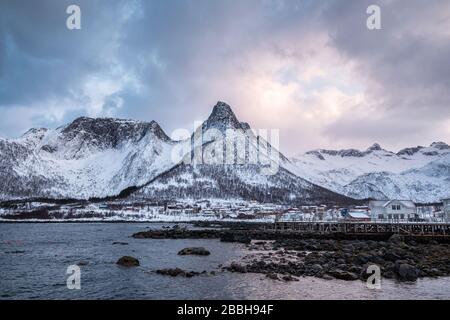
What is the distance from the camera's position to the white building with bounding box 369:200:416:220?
11194 cm

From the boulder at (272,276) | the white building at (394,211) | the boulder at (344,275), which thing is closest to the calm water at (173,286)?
the boulder at (272,276)

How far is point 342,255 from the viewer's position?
52.9 m

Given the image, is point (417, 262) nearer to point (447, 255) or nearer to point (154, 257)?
point (447, 255)

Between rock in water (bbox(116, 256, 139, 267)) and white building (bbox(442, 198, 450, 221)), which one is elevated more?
white building (bbox(442, 198, 450, 221))

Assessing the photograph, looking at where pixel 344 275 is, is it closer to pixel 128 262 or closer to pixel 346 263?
pixel 346 263

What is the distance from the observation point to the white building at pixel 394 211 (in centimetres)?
11194

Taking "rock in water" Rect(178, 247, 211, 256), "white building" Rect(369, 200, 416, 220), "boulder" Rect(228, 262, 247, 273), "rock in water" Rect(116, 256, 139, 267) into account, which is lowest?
"rock in water" Rect(178, 247, 211, 256)

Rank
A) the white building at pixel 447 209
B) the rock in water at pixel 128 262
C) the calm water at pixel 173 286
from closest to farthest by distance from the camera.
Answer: the calm water at pixel 173 286 < the rock in water at pixel 128 262 < the white building at pixel 447 209

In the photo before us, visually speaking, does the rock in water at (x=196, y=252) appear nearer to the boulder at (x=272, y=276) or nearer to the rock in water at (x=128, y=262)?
the rock in water at (x=128, y=262)

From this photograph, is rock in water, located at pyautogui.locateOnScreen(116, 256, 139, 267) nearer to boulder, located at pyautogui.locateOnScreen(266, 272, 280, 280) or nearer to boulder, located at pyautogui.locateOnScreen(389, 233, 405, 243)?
boulder, located at pyautogui.locateOnScreen(266, 272, 280, 280)

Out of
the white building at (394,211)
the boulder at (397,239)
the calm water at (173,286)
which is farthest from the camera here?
the white building at (394,211)

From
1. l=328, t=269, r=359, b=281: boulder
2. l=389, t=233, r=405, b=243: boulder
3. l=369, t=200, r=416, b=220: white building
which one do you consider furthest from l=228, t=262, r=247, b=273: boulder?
l=369, t=200, r=416, b=220: white building
